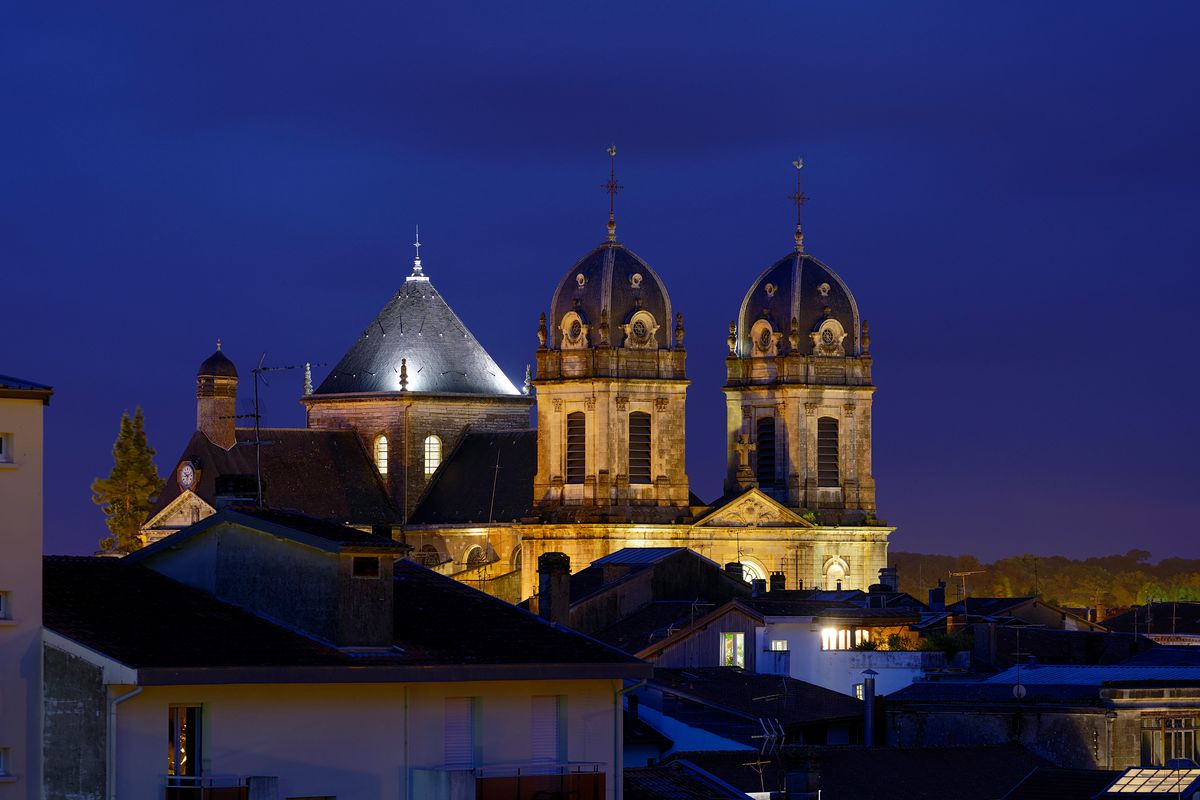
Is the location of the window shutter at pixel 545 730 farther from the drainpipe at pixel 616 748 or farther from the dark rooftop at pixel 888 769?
the dark rooftop at pixel 888 769

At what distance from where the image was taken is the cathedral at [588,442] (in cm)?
11569

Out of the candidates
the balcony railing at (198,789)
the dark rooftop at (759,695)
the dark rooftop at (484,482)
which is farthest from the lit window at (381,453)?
the balcony railing at (198,789)

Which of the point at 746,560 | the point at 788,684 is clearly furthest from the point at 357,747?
the point at 746,560

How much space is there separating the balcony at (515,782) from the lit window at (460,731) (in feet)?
0.95

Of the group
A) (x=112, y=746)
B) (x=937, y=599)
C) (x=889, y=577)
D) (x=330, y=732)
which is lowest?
(x=112, y=746)

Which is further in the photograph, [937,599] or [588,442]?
[588,442]

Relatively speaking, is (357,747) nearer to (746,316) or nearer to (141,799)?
(141,799)

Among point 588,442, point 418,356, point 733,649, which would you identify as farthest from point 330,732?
point 418,356

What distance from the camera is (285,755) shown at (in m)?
36.7

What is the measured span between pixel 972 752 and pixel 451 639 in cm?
1739

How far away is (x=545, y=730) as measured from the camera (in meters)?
39.3

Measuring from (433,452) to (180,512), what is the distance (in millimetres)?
13088

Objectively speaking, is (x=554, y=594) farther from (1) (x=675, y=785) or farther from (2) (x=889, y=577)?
(2) (x=889, y=577)

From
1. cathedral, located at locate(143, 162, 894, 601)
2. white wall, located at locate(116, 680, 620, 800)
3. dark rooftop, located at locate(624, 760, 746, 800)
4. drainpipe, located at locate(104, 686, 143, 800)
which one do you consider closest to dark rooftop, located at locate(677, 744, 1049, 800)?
dark rooftop, located at locate(624, 760, 746, 800)
